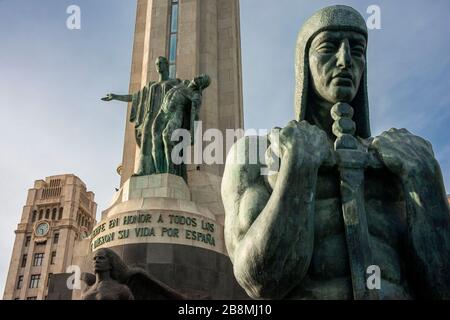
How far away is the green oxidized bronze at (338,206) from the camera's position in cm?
253

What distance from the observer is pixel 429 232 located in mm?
2586

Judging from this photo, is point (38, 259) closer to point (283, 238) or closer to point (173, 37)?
point (173, 37)

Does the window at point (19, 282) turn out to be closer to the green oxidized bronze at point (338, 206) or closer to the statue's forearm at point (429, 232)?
the green oxidized bronze at point (338, 206)

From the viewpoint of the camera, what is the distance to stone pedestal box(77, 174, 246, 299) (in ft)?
33.3

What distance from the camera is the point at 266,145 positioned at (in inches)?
120

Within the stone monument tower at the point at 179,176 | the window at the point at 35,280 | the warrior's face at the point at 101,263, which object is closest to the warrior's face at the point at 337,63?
the warrior's face at the point at 101,263

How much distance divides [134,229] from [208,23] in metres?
12.2

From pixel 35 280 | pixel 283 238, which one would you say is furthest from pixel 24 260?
pixel 283 238

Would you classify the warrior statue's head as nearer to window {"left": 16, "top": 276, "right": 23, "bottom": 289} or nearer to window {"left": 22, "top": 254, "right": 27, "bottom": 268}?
window {"left": 16, "top": 276, "right": 23, "bottom": 289}

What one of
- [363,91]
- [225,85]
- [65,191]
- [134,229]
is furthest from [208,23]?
[65,191]

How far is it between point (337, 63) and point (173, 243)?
26.1ft

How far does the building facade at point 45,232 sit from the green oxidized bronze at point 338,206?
7858 centimetres
